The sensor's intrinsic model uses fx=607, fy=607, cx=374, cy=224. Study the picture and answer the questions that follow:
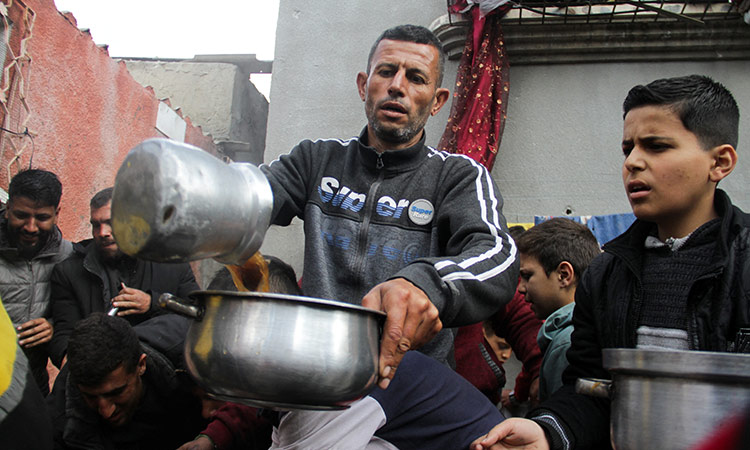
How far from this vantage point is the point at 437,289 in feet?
4.11

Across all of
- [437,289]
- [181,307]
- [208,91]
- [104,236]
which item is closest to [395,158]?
[437,289]

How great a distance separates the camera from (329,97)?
15.1 ft

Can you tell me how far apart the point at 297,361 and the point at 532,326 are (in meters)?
2.22

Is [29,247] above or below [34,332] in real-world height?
above

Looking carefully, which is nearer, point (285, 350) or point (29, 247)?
point (285, 350)

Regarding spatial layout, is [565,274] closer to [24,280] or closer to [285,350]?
[285,350]

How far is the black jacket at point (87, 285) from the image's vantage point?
→ 3314 mm

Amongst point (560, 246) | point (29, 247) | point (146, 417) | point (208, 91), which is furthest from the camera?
point (208, 91)

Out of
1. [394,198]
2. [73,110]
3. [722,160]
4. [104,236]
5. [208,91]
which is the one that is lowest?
[104,236]

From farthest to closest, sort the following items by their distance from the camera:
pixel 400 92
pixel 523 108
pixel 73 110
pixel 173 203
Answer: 1. pixel 73 110
2. pixel 523 108
3. pixel 400 92
4. pixel 173 203

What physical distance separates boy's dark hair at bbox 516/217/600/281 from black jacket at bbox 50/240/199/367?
187 centimetres

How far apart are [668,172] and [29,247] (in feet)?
10.9

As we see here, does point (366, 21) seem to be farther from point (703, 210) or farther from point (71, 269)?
point (703, 210)

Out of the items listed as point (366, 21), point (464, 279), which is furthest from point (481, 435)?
point (366, 21)
